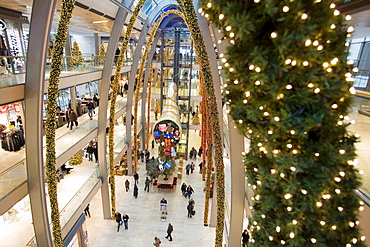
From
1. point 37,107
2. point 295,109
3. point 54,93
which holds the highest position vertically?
point 295,109

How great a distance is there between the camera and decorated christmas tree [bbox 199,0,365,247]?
274cm

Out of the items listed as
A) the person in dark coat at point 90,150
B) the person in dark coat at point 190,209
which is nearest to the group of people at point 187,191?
the person in dark coat at point 190,209

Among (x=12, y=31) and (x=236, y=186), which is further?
(x=12, y=31)

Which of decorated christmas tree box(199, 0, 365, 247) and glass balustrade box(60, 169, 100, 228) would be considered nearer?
decorated christmas tree box(199, 0, 365, 247)

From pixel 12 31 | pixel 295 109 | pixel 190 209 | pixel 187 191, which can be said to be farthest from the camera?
pixel 187 191

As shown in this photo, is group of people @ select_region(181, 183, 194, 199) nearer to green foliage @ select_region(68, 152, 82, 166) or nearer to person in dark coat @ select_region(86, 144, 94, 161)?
person in dark coat @ select_region(86, 144, 94, 161)

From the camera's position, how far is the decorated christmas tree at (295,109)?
2742 millimetres

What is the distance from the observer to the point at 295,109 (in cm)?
298

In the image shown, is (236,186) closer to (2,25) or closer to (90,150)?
(90,150)

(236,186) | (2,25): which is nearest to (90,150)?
(2,25)

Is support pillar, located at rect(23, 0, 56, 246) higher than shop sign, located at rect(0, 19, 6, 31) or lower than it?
lower

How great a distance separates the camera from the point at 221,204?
31.8ft

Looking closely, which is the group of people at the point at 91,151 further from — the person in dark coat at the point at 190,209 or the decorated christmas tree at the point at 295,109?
the decorated christmas tree at the point at 295,109

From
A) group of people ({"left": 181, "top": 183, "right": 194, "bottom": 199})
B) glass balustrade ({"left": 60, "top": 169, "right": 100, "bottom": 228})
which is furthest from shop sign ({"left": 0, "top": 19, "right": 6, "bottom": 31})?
group of people ({"left": 181, "top": 183, "right": 194, "bottom": 199})
